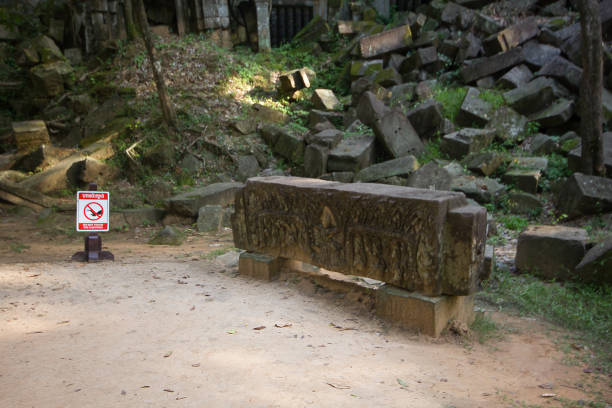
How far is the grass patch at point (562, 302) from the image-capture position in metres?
4.44

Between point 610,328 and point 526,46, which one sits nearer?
point 610,328

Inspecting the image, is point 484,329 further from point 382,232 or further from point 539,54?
point 539,54

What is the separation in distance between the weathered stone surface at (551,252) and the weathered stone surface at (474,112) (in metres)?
4.90

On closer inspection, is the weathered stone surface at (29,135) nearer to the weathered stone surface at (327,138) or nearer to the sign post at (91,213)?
the weathered stone surface at (327,138)

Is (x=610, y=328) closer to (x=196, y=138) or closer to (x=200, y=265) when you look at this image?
(x=200, y=265)

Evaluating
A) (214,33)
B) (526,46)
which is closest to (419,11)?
(526,46)

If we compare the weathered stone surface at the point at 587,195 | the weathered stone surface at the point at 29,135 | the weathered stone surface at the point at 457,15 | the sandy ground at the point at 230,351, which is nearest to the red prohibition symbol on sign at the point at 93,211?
the sandy ground at the point at 230,351

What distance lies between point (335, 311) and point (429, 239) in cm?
122

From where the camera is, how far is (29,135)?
37.4 feet

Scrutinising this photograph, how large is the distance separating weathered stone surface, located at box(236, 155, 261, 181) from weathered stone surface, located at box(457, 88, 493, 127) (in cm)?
465

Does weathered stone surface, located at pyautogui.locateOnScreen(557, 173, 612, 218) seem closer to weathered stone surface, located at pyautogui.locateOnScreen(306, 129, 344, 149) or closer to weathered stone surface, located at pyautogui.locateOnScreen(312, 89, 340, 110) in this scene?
weathered stone surface, located at pyautogui.locateOnScreen(306, 129, 344, 149)

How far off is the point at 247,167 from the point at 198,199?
2110 mm

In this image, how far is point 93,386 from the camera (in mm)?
2820

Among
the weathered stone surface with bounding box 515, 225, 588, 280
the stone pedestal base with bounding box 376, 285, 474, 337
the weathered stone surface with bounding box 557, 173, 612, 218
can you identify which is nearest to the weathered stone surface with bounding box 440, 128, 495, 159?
the weathered stone surface with bounding box 557, 173, 612, 218
